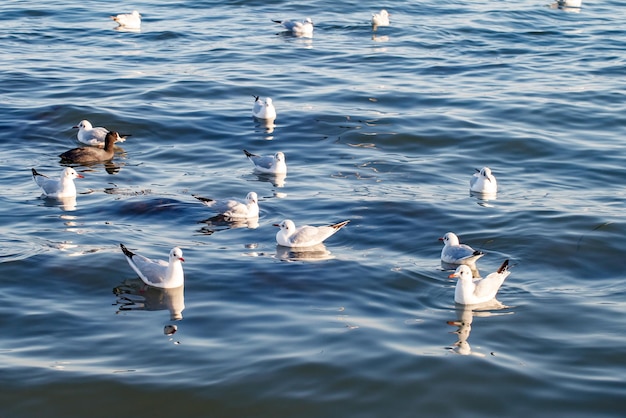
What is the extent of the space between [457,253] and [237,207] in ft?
13.0

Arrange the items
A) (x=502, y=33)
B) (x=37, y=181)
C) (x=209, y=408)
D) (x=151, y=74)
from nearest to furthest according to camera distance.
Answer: (x=209, y=408) < (x=37, y=181) < (x=151, y=74) < (x=502, y=33)

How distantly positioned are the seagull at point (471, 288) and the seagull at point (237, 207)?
4605mm

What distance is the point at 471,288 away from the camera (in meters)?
12.5

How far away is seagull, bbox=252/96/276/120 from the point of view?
22.3m

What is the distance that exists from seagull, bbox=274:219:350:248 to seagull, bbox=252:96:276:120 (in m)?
7.61

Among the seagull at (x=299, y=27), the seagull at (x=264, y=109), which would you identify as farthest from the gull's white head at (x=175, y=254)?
the seagull at (x=299, y=27)

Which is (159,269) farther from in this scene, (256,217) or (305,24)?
(305,24)

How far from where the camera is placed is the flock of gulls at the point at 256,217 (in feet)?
41.7

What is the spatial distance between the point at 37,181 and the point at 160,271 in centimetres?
578

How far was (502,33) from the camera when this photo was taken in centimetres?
3222

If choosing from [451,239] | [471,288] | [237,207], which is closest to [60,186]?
[237,207]

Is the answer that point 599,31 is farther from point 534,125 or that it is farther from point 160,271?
point 160,271

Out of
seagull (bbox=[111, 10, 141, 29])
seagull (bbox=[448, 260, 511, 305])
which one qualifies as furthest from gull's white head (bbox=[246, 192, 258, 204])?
seagull (bbox=[111, 10, 141, 29])

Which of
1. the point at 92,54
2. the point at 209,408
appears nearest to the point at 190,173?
the point at 209,408
